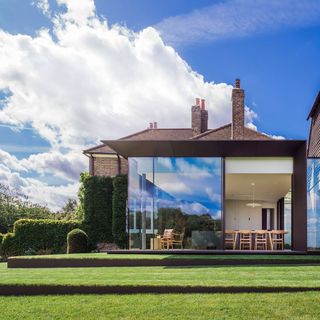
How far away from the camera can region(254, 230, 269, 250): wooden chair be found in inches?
731

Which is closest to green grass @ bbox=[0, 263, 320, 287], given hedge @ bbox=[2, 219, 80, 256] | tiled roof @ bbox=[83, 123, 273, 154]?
hedge @ bbox=[2, 219, 80, 256]

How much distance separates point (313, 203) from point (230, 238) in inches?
125

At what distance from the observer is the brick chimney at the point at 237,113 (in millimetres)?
24750

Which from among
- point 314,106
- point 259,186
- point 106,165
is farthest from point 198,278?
point 106,165

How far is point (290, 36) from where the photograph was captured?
48.4 ft

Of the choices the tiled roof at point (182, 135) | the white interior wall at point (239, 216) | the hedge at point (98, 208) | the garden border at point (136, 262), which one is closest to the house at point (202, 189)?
the garden border at point (136, 262)

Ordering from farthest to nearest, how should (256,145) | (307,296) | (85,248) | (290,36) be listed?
(85,248), (256,145), (290,36), (307,296)

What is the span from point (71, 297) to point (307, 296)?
406 centimetres

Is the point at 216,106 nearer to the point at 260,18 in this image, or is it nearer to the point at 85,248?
the point at 85,248

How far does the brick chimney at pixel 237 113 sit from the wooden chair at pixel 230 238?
25.0ft

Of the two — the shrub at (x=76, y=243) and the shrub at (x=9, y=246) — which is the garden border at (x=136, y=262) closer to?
the shrub at (x=76, y=243)

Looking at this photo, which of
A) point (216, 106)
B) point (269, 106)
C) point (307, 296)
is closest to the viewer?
point (307, 296)

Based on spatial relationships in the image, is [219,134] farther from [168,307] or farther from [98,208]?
[168,307]

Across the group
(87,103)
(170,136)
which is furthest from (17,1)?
(170,136)
